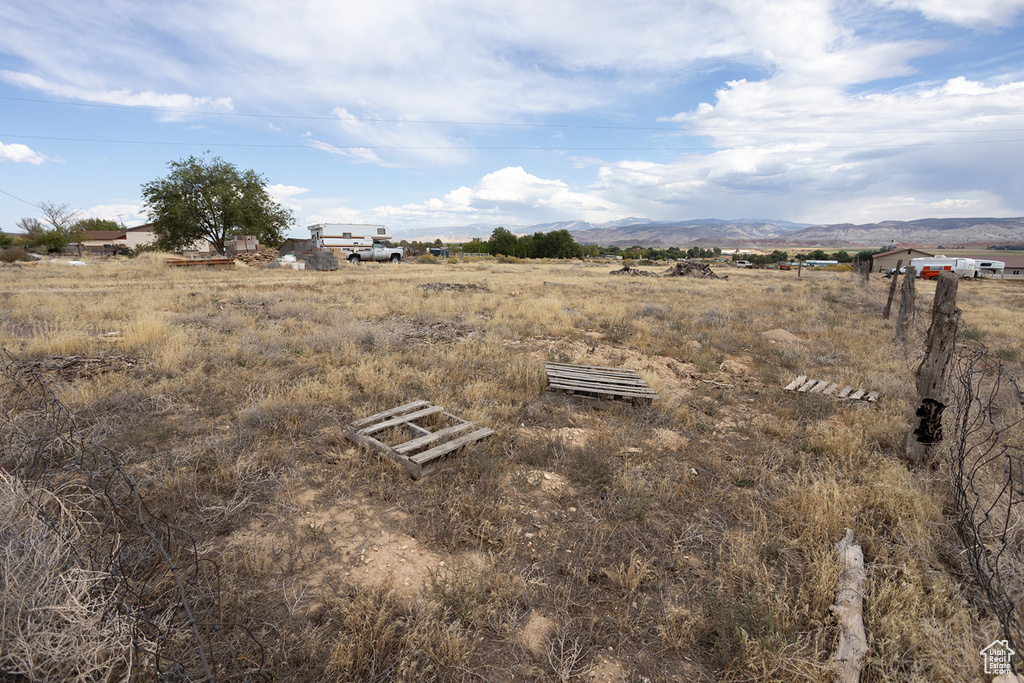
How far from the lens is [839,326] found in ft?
43.0

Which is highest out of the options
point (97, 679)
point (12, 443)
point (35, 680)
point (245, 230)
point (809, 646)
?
point (245, 230)

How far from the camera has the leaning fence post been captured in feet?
15.4

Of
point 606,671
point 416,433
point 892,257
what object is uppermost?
point 892,257

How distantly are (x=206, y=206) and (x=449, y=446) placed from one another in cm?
3688

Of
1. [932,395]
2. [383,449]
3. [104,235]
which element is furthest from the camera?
[104,235]

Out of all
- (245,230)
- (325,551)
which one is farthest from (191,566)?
(245,230)

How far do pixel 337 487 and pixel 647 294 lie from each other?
18.1 metres

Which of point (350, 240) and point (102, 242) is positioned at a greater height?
point (102, 242)

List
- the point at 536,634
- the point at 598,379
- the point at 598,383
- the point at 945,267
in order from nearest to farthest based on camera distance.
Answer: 1. the point at 536,634
2. the point at 598,383
3. the point at 598,379
4. the point at 945,267

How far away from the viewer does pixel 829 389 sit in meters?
7.35

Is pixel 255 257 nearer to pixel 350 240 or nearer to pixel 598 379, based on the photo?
pixel 350 240

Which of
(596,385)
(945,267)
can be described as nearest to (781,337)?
(596,385)

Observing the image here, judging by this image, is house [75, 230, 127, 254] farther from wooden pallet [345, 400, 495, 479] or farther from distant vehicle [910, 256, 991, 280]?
distant vehicle [910, 256, 991, 280]

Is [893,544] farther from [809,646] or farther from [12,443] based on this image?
[12,443]
